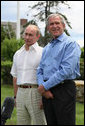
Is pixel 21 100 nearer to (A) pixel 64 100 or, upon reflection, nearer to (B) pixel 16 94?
(B) pixel 16 94

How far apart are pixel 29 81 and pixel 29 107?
0.31 m

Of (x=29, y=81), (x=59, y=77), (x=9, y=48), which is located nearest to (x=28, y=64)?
(x=29, y=81)

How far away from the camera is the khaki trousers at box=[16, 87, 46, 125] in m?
3.98

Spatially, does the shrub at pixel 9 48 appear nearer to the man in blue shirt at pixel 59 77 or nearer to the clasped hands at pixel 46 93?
the man in blue shirt at pixel 59 77

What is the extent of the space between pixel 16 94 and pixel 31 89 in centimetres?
31

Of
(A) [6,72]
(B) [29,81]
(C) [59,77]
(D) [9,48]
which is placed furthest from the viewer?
(D) [9,48]

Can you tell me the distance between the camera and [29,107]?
13.1 feet

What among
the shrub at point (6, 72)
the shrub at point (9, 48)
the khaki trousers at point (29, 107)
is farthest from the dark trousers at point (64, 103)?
the shrub at point (9, 48)

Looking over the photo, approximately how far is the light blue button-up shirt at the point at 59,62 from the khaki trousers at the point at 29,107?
35cm

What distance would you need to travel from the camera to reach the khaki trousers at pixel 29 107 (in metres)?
3.98

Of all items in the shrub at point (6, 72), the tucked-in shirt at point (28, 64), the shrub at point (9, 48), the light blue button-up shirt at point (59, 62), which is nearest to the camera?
the light blue button-up shirt at point (59, 62)

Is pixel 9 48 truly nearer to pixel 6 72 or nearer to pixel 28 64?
pixel 6 72

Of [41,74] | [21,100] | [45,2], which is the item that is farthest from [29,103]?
[45,2]

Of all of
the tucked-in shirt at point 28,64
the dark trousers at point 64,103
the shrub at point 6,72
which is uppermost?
the tucked-in shirt at point 28,64
